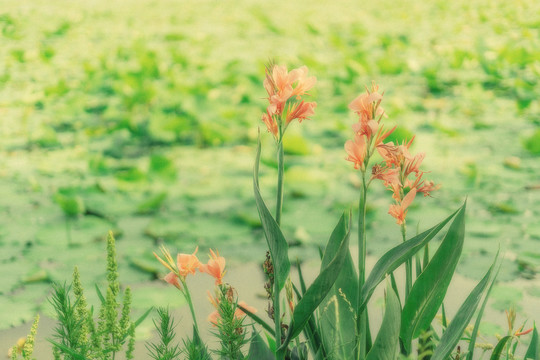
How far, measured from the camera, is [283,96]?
0.71m

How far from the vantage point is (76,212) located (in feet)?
6.19

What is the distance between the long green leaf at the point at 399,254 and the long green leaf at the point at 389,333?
20 mm

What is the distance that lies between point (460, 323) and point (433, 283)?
7cm

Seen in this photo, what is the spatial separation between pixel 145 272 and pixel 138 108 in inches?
72.1

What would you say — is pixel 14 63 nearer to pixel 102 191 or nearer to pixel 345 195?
pixel 102 191

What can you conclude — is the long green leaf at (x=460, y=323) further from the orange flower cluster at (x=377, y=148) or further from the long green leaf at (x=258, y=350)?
the long green leaf at (x=258, y=350)

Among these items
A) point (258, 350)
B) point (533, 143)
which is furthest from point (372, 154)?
point (533, 143)

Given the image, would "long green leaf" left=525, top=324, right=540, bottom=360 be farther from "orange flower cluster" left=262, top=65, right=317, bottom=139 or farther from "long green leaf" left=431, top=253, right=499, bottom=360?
"orange flower cluster" left=262, top=65, right=317, bottom=139

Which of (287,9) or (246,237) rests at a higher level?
(287,9)

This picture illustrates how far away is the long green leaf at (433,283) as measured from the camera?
31.7 inches

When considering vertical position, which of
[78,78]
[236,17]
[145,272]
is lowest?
[145,272]

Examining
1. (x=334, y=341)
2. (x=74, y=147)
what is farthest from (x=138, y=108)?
(x=334, y=341)

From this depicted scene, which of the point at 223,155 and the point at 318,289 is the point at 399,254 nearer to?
the point at 318,289

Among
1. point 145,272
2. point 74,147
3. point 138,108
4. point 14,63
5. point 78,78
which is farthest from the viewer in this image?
point 14,63
